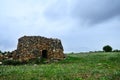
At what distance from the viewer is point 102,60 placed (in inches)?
1825

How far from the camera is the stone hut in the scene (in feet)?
163

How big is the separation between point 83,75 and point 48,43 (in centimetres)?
2267

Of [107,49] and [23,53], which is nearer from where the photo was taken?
[23,53]

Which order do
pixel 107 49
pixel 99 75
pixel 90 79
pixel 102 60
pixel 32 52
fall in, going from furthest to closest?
1. pixel 107 49
2. pixel 32 52
3. pixel 102 60
4. pixel 99 75
5. pixel 90 79

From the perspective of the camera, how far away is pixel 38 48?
165 feet

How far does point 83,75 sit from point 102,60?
18277 millimetres

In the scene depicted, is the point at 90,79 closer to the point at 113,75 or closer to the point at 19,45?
the point at 113,75

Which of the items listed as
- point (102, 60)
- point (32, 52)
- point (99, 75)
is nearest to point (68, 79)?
point (99, 75)

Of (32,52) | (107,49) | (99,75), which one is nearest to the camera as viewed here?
(99,75)

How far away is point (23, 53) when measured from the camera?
49.6m

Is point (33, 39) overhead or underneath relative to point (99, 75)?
overhead

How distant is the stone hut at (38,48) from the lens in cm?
4972

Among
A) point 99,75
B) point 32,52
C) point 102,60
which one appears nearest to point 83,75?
point 99,75

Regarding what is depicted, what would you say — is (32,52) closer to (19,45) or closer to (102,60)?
(19,45)
